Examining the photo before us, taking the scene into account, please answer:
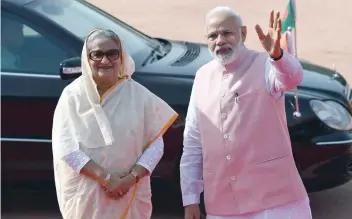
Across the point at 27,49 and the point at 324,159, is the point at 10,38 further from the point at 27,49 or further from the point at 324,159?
the point at 324,159

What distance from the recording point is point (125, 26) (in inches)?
245

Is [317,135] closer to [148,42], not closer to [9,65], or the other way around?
[148,42]

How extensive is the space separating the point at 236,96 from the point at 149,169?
0.53 m

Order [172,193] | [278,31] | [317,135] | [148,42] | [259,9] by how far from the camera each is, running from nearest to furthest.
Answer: [278,31] < [317,135] < [172,193] < [148,42] < [259,9]

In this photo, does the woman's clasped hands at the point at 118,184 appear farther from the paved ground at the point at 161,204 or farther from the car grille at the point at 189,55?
the car grille at the point at 189,55

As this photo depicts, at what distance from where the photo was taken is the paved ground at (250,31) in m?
5.48

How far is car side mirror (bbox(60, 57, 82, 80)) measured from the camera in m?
4.96

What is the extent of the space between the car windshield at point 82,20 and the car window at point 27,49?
0.14 metres

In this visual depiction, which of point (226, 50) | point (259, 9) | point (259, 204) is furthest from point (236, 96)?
point (259, 9)

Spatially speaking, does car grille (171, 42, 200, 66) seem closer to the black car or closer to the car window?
the black car

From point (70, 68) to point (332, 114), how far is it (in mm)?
1822

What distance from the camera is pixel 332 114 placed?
5.14 metres

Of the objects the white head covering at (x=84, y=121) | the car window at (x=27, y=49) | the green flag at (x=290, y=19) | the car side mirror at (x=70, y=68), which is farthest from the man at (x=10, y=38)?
the white head covering at (x=84, y=121)

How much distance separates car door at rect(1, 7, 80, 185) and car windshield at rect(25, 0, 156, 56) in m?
0.15
